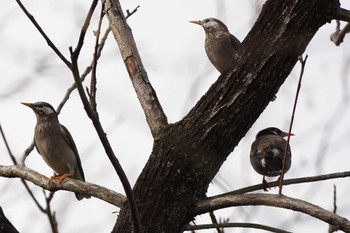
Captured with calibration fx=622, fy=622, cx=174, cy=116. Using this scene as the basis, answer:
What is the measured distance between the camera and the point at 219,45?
6.54 meters

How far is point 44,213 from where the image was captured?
4.49m

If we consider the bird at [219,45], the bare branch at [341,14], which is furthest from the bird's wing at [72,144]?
the bare branch at [341,14]

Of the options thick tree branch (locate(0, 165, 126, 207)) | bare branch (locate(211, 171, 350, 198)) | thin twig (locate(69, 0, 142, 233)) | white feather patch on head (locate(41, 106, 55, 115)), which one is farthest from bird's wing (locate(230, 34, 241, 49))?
thin twig (locate(69, 0, 142, 233))

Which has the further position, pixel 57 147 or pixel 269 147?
pixel 57 147

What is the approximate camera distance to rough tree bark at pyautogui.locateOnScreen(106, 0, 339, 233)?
3525mm

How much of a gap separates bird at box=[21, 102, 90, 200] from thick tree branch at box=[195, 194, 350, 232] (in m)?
3.78

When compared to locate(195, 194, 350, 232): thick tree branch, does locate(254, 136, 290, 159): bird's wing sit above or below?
above

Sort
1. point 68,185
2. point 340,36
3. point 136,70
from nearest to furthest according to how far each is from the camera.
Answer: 1. point 68,185
2. point 136,70
3. point 340,36

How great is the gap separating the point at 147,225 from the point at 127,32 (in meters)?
1.79

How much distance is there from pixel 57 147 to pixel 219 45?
7.36ft

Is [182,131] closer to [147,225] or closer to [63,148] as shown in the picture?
[147,225]

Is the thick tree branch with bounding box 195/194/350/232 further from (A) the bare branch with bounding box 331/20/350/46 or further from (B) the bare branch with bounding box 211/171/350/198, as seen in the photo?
(A) the bare branch with bounding box 331/20/350/46

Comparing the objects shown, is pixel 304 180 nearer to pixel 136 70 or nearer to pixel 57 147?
pixel 136 70

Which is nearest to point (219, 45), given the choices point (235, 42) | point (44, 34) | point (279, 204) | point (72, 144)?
point (235, 42)
